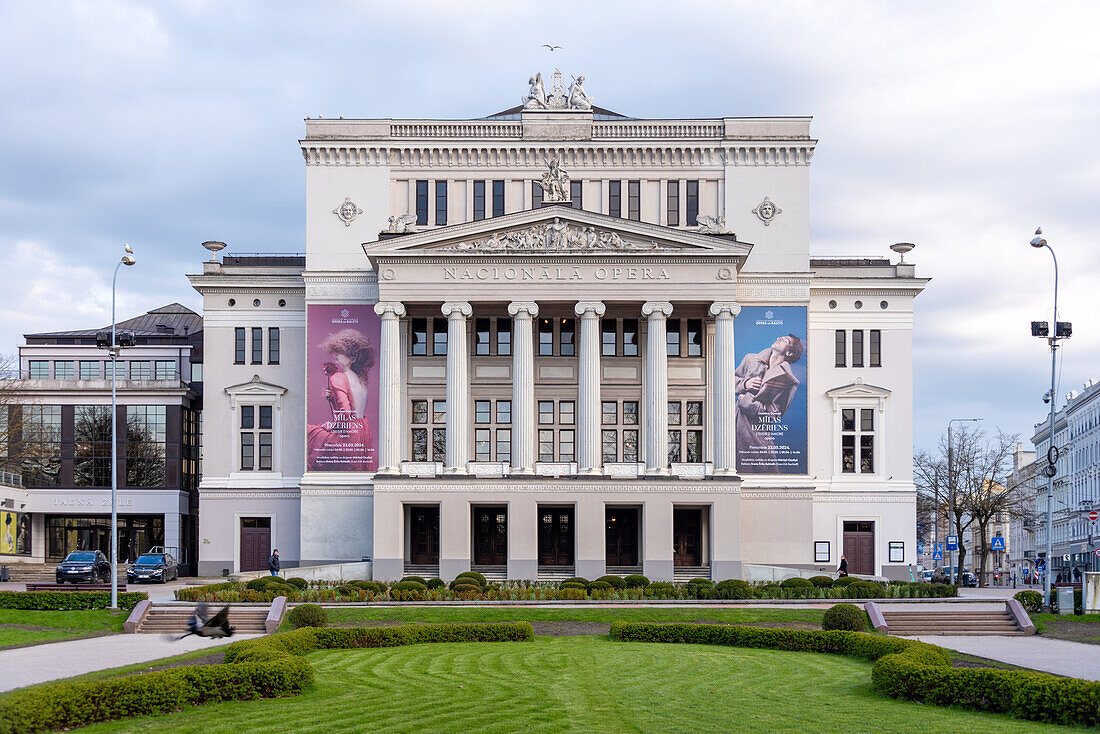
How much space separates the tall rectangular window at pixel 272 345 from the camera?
247ft

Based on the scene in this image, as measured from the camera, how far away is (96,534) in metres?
86.8

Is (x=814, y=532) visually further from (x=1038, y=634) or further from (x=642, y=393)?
(x=1038, y=634)

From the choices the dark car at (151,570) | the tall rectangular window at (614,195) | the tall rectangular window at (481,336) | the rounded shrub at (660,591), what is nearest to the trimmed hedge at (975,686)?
the rounded shrub at (660,591)

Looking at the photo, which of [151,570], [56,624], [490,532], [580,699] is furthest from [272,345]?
[580,699]

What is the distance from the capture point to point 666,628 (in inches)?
1526

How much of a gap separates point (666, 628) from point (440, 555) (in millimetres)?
29153

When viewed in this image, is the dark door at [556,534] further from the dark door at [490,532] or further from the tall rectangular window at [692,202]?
the tall rectangular window at [692,202]

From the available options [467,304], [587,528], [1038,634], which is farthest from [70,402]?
[1038,634]

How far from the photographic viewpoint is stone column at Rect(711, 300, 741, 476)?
2643 inches

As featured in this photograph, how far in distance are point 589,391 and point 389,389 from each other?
12.2m

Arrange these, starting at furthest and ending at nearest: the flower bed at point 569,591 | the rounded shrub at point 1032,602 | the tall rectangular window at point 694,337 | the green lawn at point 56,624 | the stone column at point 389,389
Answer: the tall rectangular window at point 694,337 < the stone column at point 389,389 < the flower bed at point 569,591 < the rounded shrub at point 1032,602 < the green lawn at point 56,624

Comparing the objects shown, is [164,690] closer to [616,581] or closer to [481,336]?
[616,581]

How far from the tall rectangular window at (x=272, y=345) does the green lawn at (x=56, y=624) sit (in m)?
31.1

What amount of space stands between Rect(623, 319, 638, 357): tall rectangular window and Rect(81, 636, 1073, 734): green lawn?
124 ft
